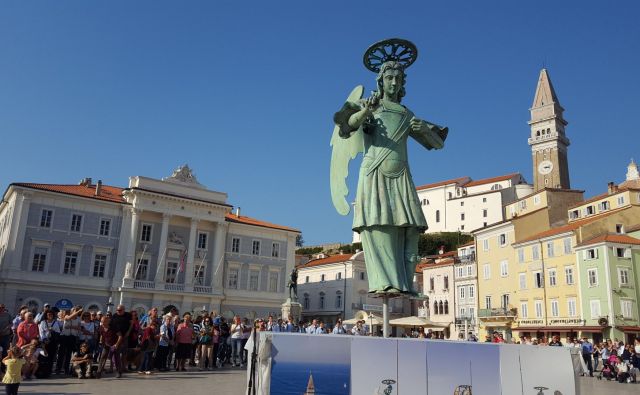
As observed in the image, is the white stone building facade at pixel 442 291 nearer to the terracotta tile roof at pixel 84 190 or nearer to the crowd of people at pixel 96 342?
the terracotta tile roof at pixel 84 190

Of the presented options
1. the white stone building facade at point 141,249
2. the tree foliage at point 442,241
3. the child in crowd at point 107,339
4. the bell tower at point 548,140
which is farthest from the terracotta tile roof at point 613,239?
the bell tower at point 548,140

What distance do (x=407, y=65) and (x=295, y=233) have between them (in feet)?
145

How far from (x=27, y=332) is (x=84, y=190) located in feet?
122

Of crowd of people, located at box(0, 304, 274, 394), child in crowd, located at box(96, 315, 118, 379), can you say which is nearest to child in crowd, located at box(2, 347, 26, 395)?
crowd of people, located at box(0, 304, 274, 394)

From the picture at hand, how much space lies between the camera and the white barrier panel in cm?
486

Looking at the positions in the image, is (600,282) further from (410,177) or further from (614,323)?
(410,177)

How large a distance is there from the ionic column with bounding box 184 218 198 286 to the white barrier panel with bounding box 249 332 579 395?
4081 cm

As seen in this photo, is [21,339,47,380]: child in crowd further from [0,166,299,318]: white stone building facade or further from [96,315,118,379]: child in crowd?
[0,166,299,318]: white stone building facade

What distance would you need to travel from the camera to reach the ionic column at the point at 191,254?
145 feet

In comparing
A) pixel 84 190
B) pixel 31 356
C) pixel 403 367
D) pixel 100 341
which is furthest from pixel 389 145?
pixel 84 190

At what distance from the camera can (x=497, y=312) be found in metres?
42.4

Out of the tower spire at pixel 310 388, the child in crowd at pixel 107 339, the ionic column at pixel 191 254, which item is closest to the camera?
the tower spire at pixel 310 388

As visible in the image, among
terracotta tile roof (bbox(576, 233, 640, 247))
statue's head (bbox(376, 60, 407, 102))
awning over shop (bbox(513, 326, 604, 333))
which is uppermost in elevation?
terracotta tile roof (bbox(576, 233, 640, 247))

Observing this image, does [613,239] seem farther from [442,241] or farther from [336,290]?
[442,241]
